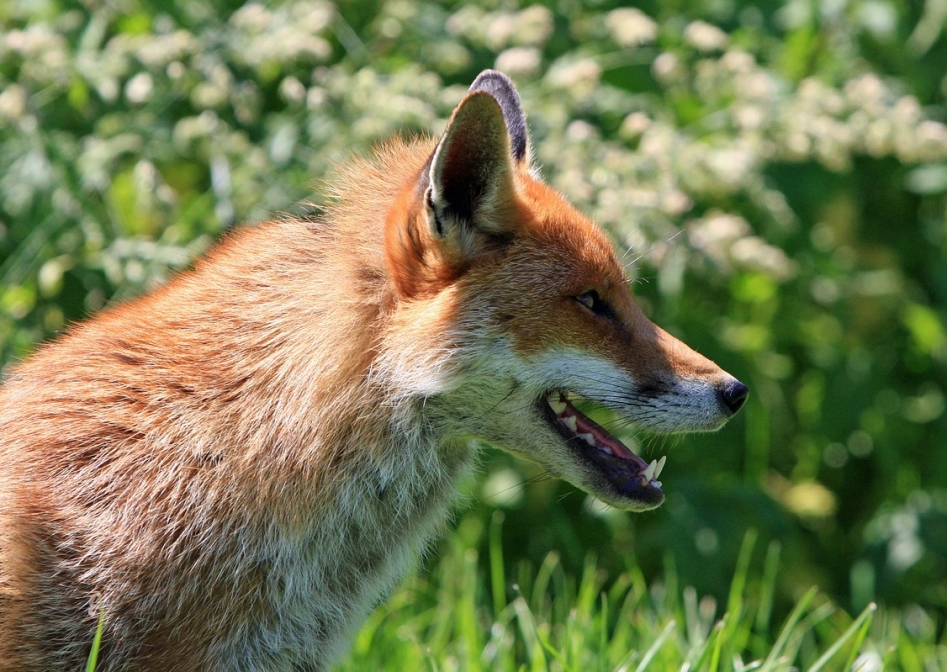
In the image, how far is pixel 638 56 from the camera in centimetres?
555

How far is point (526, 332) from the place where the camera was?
133 inches

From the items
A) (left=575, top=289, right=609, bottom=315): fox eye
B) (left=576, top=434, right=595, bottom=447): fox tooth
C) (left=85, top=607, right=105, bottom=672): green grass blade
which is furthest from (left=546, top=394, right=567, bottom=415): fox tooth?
(left=85, top=607, right=105, bottom=672): green grass blade

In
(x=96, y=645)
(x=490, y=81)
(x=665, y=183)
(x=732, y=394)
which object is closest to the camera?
(x=96, y=645)

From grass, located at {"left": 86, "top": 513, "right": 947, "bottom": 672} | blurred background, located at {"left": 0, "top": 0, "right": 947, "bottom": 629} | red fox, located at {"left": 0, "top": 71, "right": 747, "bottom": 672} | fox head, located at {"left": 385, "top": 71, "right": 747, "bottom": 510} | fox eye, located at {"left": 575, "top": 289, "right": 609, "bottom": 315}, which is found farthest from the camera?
blurred background, located at {"left": 0, "top": 0, "right": 947, "bottom": 629}

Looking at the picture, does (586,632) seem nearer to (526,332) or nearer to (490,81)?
(526,332)

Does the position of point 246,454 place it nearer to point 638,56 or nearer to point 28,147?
point 28,147

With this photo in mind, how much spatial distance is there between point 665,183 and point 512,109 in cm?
106

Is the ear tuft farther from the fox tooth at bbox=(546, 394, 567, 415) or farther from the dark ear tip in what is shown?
the fox tooth at bbox=(546, 394, 567, 415)

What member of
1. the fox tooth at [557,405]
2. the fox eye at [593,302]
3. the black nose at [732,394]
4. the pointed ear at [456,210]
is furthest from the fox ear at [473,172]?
the black nose at [732,394]

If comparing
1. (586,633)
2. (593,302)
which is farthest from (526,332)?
(586,633)

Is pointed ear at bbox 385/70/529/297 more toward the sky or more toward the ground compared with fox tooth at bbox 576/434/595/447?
more toward the sky

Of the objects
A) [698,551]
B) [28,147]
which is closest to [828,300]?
[698,551]

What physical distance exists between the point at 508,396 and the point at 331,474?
2.01ft

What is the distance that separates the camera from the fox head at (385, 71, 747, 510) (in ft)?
11.0
